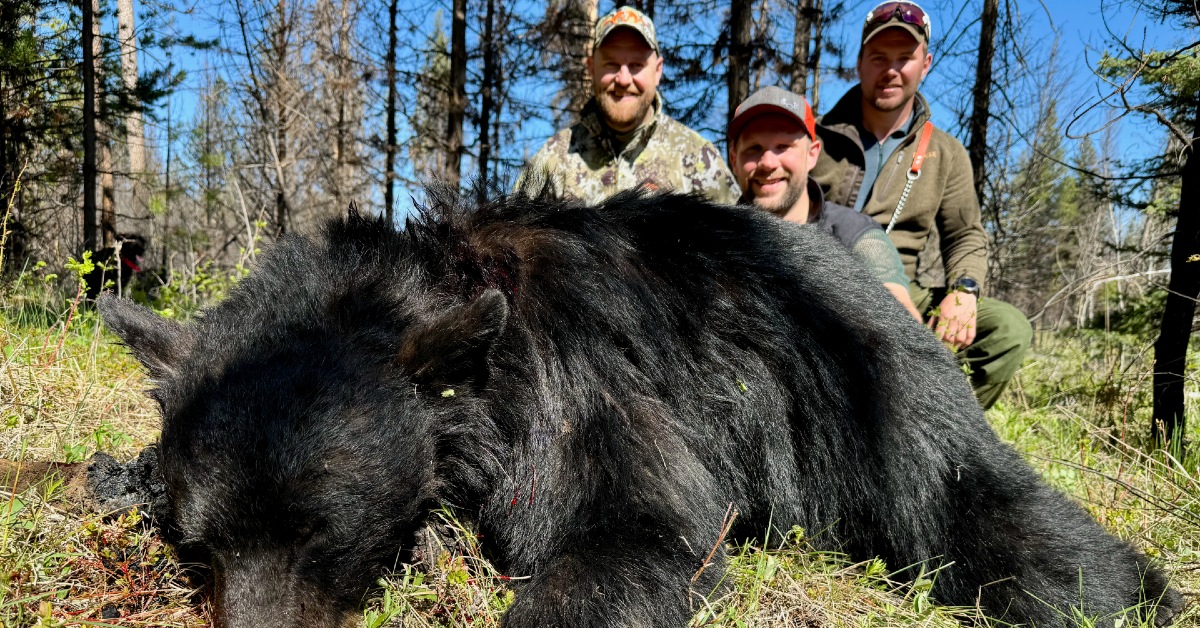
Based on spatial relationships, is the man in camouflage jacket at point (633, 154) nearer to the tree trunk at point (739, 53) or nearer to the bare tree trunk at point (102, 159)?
the tree trunk at point (739, 53)

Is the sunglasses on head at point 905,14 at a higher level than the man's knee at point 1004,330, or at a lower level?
higher

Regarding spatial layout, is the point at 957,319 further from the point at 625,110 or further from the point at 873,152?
the point at 625,110

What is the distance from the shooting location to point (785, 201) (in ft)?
11.4

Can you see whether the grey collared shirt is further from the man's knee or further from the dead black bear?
the dead black bear

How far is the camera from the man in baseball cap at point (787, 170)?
3387mm

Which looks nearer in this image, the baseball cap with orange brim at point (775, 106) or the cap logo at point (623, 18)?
the baseball cap with orange brim at point (775, 106)

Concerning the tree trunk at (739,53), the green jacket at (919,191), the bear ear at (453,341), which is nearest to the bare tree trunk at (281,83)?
the tree trunk at (739,53)

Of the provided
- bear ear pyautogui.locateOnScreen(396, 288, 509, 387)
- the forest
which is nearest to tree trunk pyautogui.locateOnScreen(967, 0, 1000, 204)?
the forest

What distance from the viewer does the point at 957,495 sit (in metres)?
2.36

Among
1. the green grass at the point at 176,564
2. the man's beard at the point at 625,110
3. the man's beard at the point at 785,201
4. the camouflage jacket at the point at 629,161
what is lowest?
the green grass at the point at 176,564

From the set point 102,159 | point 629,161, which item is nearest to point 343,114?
point 102,159

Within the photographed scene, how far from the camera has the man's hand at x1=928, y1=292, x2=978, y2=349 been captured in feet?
13.3

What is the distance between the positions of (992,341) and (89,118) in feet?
35.0

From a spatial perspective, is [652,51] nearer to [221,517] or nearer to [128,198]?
[221,517]
